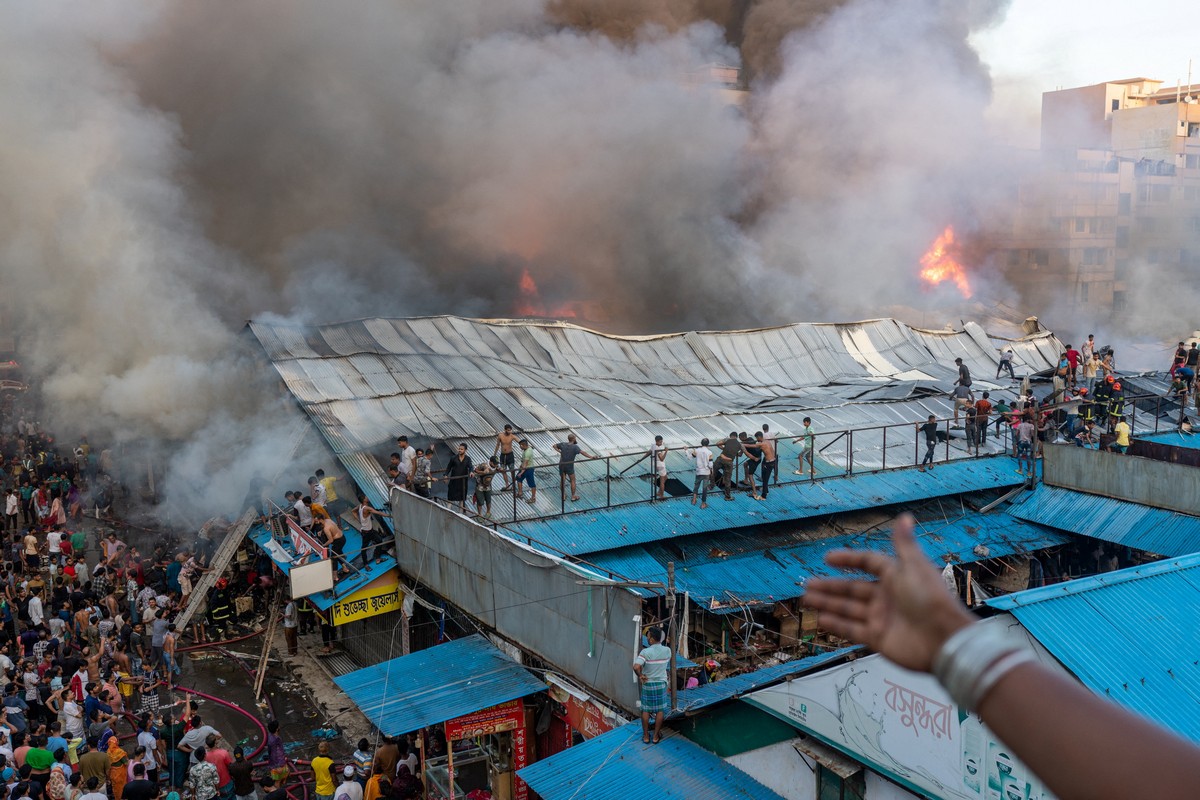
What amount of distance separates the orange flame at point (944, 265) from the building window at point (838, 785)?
110 feet

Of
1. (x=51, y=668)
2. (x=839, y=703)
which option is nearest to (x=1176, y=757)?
(x=839, y=703)

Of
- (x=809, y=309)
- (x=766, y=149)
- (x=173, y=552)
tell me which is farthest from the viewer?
(x=766, y=149)

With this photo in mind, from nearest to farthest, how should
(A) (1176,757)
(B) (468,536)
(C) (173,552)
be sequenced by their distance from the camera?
(A) (1176,757), (B) (468,536), (C) (173,552)

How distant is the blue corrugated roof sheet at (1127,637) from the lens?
709 centimetres

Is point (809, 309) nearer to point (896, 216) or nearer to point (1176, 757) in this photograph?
point (896, 216)

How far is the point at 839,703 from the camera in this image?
740 cm

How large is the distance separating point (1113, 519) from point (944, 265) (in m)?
26.8

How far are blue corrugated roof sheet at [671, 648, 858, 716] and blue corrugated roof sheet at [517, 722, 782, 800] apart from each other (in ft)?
1.17

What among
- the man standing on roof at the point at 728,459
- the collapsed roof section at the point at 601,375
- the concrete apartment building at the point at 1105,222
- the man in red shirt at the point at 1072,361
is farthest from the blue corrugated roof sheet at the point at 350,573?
the concrete apartment building at the point at 1105,222

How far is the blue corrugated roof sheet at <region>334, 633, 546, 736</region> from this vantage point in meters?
10.5

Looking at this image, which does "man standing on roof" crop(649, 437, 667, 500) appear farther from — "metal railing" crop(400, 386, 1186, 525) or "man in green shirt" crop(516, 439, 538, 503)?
"man in green shirt" crop(516, 439, 538, 503)

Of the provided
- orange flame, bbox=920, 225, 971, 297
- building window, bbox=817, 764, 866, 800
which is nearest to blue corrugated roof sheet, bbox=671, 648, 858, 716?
building window, bbox=817, 764, 866, 800

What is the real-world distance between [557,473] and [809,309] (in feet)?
61.8

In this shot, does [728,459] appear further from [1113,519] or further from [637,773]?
[637,773]
